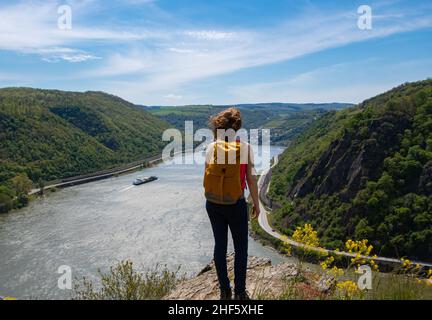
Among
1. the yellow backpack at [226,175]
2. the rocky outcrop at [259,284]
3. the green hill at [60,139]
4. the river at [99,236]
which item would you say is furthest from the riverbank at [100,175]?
the yellow backpack at [226,175]

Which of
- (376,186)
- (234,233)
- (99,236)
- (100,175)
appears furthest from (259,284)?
(100,175)

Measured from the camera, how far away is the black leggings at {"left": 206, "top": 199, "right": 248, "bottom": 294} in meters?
4.34

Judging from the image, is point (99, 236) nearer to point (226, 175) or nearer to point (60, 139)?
point (226, 175)

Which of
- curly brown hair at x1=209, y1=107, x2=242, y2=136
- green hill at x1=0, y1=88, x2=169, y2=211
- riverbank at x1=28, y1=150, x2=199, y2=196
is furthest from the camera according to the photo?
green hill at x1=0, y1=88, x2=169, y2=211

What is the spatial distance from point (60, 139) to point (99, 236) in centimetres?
4811

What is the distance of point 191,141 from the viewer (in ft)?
353

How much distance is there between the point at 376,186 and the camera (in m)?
36.8

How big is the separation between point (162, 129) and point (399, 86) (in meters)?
74.1

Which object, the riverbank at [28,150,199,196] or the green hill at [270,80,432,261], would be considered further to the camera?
the riverbank at [28,150,199,196]

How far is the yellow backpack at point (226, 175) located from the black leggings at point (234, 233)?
0.36ft

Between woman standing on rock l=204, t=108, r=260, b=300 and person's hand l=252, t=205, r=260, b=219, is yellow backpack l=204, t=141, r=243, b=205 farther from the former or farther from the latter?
person's hand l=252, t=205, r=260, b=219

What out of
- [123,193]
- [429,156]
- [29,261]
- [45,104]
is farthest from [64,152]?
[429,156]

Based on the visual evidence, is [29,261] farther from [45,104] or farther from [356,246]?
[45,104]

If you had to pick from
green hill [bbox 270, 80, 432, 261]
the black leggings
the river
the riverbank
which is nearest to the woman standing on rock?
the black leggings
